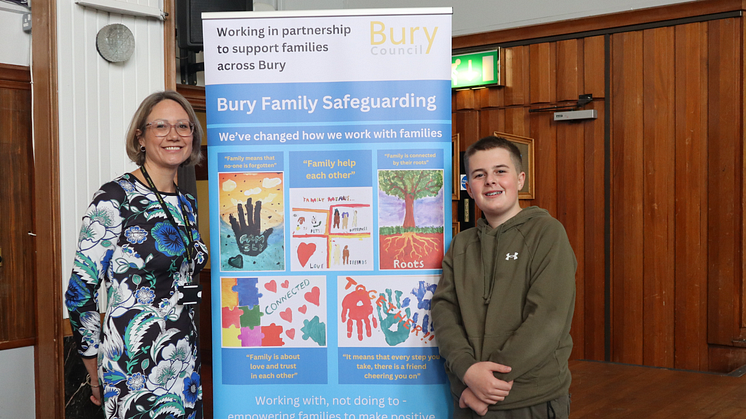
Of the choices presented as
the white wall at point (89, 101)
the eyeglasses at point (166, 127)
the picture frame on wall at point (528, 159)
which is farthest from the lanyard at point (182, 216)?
the picture frame on wall at point (528, 159)

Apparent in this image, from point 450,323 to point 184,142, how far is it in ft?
3.34

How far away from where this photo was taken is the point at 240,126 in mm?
2119

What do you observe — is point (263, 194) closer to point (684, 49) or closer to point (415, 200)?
point (415, 200)

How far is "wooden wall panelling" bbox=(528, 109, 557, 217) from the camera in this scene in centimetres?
559

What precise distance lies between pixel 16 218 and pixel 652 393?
13.2 ft

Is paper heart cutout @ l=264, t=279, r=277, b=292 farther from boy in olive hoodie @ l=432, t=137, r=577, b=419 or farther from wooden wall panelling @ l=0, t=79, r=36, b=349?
wooden wall panelling @ l=0, t=79, r=36, b=349

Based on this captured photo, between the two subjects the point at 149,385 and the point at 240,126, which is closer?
the point at 149,385

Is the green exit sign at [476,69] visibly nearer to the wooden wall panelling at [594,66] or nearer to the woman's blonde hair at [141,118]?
the wooden wall panelling at [594,66]

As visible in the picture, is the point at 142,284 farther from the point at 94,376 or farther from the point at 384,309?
the point at 384,309

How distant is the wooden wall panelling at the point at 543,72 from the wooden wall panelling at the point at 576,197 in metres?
0.31

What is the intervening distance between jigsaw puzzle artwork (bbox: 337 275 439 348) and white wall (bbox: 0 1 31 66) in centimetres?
241

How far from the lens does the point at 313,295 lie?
6.90ft

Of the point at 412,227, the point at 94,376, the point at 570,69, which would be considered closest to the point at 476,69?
the point at 570,69

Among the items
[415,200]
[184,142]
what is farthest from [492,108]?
[184,142]
